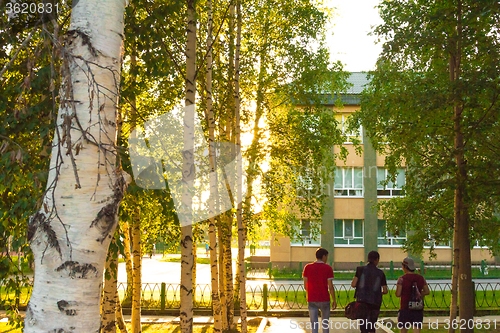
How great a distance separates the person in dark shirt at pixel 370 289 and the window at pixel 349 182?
802 inches

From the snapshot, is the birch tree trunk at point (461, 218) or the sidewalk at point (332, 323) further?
the sidewalk at point (332, 323)

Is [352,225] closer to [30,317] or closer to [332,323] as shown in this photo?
[332,323]

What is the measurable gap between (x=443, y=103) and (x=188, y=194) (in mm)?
5022

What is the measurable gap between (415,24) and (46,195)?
27.0ft

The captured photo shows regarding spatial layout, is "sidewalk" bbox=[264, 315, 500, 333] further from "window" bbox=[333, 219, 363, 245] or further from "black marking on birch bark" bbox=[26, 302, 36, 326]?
"window" bbox=[333, 219, 363, 245]

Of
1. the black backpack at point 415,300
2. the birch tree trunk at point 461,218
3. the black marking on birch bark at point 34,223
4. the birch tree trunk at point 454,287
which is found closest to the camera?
the black marking on birch bark at point 34,223

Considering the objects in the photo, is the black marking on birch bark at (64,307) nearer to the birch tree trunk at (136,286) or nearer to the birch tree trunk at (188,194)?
the birch tree trunk at (188,194)

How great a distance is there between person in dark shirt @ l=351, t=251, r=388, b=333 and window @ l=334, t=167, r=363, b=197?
802 inches

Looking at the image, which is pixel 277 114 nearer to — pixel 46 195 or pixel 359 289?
pixel 359 289

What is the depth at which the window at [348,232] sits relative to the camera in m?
26.2

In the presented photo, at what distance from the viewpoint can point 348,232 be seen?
1034 inches

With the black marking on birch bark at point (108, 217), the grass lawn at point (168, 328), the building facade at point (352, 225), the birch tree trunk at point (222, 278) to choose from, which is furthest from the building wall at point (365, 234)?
the black marking on birch bark at point (108, 217)

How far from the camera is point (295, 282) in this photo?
21.0 m

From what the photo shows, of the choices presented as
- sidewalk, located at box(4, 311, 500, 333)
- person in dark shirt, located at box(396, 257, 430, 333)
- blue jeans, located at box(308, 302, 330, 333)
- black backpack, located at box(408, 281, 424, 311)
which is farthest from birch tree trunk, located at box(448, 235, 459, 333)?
blue jeans, located at box(308, 302, 330, 333)
